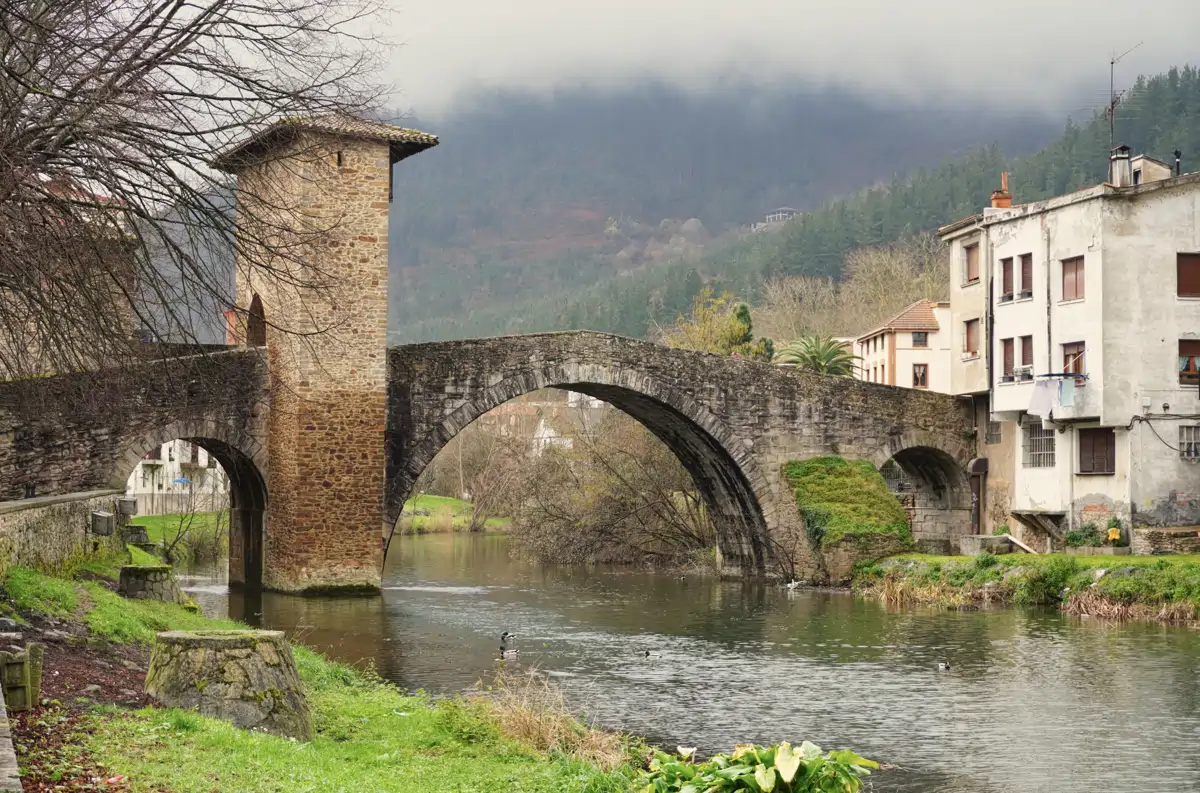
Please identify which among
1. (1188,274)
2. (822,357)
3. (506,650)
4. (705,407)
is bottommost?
(506,650)

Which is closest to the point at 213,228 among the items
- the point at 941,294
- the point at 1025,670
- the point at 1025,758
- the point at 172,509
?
the point at 1025,758

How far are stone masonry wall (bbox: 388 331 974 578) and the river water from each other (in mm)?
3027

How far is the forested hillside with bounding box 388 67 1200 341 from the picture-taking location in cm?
8062

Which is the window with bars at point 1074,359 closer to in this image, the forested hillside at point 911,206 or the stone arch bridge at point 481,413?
the stone arch bridge at point 481,413

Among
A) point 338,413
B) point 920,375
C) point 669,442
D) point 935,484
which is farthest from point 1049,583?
point 920,375

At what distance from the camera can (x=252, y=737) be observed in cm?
917

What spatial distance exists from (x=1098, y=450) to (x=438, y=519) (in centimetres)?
3142

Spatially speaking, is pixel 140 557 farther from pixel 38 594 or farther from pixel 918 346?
pixel 918 346

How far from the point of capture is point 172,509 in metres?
52.8

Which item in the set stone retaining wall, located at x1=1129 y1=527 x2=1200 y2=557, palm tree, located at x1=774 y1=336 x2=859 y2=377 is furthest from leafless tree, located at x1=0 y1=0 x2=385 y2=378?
palm tree, located at x1=774 y1=336 x2=859 y2=377

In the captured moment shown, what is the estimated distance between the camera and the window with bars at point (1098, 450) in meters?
29.4

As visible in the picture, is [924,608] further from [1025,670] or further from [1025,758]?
[1025,758]

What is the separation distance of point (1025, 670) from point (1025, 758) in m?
5.62

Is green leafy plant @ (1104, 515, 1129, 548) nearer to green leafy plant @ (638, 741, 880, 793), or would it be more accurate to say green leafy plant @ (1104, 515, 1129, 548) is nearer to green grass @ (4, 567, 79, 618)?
green grass @ (4, 567, 79, 618)
